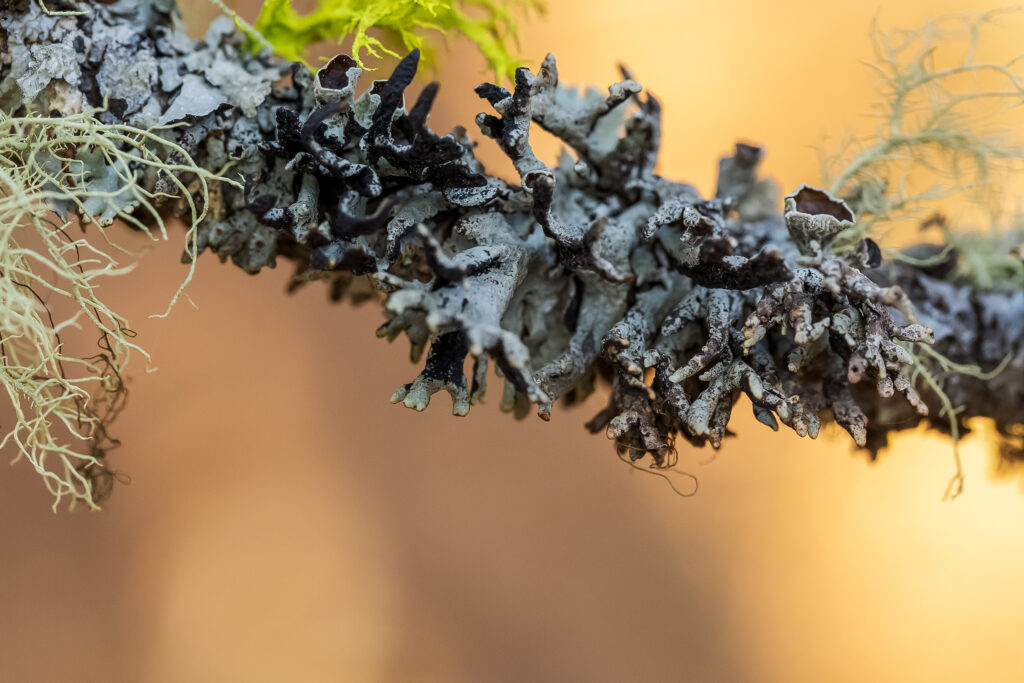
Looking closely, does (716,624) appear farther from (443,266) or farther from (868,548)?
(443,266)

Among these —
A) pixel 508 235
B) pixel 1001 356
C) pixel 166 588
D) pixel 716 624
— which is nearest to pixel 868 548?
pixel 716 624

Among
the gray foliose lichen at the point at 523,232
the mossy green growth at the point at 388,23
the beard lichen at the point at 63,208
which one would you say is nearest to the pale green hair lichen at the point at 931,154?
the gray foliose lichen at the point at 523,232

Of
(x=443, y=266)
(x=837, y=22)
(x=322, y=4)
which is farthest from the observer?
(x=837, y=22)

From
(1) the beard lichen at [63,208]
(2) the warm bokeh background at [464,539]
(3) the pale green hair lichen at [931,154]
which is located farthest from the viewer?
(2) the warm bokeh background at [464,539]

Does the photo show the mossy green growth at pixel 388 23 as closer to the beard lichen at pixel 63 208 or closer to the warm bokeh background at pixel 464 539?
the beard lichen at pixel 63 208

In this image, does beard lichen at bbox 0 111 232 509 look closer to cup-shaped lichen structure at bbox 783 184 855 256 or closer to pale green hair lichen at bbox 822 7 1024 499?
cup-shaped lichen structure at bbox 783 184 855 256

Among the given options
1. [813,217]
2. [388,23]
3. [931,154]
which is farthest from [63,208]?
[931,154]
